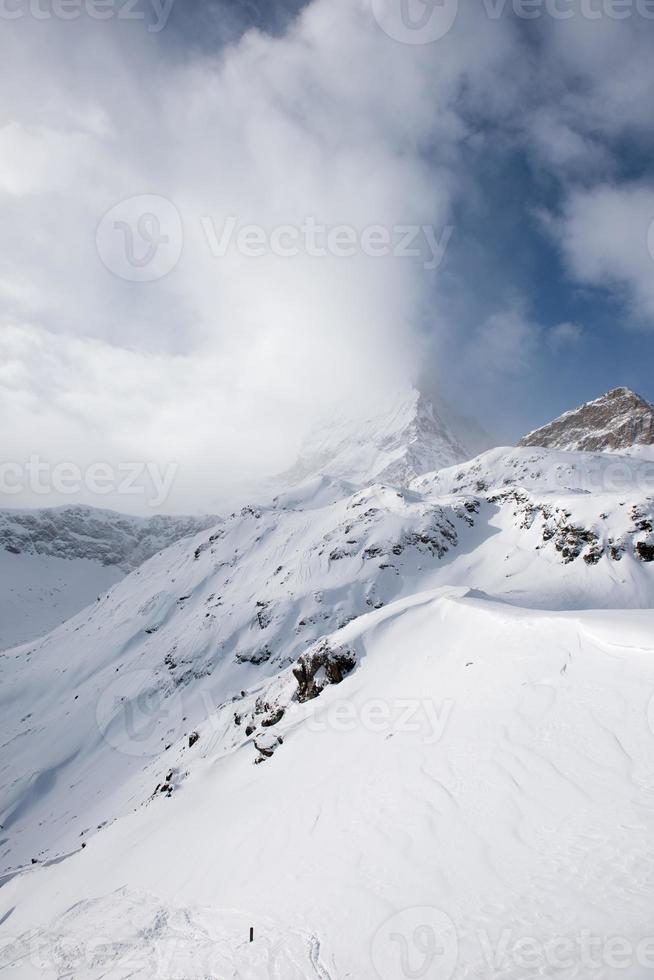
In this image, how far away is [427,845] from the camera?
809 cm

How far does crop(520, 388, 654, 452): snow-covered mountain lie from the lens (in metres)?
136

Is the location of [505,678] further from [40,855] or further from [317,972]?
[40,855]

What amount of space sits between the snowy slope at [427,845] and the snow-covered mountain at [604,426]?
145583 mm

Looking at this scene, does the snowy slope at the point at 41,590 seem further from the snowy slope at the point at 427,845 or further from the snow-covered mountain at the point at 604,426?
the snow-covered mountain at the point at 604,426

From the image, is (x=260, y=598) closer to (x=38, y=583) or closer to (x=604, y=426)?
(x=604, y=426)

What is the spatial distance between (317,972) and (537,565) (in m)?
49.9

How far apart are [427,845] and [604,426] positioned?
168 metres

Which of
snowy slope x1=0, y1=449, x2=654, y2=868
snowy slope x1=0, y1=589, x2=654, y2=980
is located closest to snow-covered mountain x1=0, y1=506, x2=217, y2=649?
snowy slope x1=0, y1=449, x2=654, y2=868

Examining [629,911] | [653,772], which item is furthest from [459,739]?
[629,911]

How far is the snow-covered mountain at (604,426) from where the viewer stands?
447ft

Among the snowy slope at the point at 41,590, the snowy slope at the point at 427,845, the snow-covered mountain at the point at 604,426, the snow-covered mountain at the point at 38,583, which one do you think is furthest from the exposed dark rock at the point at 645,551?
the snow-covered mountain at the point at 38,583

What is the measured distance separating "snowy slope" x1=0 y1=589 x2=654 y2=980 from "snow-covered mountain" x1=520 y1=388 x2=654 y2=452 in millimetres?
145583

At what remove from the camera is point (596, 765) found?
322 inches

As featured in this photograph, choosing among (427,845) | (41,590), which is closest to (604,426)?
(427,845)
